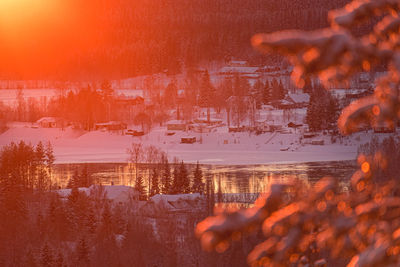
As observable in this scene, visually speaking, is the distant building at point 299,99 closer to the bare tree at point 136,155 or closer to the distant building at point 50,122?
the distant building at point 50,122

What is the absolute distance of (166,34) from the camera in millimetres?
52875

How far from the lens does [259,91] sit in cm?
2827

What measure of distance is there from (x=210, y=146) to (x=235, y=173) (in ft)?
16.6

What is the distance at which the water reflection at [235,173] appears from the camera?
41.4 ft

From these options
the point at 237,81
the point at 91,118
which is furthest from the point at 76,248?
the point at 237,81

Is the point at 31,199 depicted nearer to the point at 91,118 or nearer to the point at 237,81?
the point at 91,118

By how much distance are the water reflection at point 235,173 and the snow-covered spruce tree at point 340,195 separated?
1068 centimetres

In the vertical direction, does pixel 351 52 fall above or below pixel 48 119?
below

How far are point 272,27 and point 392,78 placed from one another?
5126 cm

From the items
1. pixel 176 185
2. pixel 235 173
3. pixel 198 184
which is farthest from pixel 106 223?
pixel 235 173

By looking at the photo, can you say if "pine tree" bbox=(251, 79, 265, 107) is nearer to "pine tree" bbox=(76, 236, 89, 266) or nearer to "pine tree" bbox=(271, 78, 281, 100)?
"pine tree" bbox=(271, 78, 281, 100)

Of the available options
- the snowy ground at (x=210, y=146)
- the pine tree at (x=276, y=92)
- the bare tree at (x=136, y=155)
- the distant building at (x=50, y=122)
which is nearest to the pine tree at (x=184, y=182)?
the snowy ground at (x=210, y=146)

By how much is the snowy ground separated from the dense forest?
20506 mm

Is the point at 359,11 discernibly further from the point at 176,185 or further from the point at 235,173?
the point at 235,173
